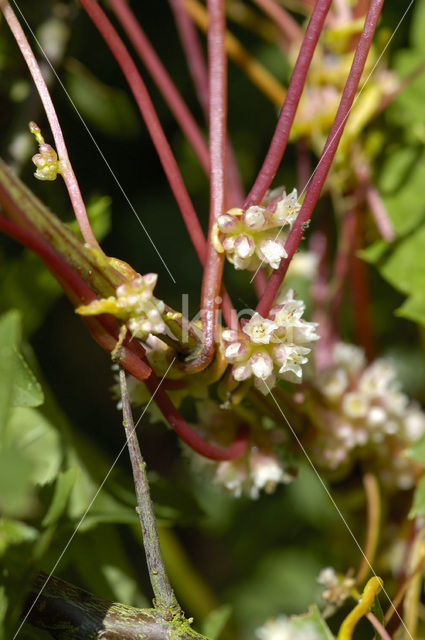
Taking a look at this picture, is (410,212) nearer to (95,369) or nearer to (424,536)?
(424,536)

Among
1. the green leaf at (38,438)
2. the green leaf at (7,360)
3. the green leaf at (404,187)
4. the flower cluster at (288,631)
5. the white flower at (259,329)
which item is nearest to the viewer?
the green leaf at (7,360)

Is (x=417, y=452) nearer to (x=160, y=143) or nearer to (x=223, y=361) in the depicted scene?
(x=223, y=361)

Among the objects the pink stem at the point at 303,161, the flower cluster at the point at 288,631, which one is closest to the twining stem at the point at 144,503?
the flower cluster at the point at 288,631

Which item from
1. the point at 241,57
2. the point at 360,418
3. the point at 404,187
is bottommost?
the point at 360,418

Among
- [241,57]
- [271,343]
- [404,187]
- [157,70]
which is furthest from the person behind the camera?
[241,57]

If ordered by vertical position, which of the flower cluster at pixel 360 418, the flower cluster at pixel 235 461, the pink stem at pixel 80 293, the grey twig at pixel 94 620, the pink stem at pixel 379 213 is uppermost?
the pink stem at pixel 379 213

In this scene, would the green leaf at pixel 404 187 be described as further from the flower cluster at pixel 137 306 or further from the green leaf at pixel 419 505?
the flower cluster at pixel 137 306

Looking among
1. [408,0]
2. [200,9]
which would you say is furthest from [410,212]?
[200,9]

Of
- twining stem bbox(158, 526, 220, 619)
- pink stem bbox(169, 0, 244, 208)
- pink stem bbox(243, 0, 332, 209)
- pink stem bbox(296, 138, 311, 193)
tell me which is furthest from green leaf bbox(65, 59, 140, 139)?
twining stem bbox(158, 526, 220, 619)

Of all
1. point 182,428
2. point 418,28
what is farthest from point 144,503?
point 418,28
